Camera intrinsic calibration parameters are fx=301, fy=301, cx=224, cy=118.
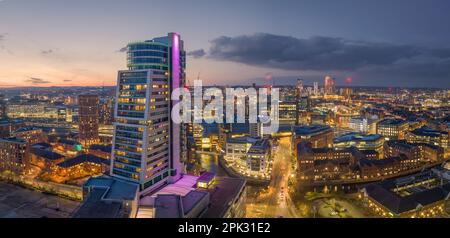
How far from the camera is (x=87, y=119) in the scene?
77.2 ft

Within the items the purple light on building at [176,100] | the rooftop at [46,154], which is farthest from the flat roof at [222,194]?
the rooftop at [46,154]

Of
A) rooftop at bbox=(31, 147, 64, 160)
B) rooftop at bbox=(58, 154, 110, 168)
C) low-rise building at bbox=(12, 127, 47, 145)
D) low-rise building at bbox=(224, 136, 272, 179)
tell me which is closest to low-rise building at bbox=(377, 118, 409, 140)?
low-rise building at bbox=(224, 136, 272, 179)

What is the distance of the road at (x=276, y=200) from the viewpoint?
38.4 ft

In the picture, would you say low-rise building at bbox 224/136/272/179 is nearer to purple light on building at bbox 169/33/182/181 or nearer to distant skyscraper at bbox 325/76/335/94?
purple light on building at bbox 169/33/182/181

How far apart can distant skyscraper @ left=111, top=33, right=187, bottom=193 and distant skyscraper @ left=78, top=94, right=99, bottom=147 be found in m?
13.5

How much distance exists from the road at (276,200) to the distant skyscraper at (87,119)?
1449cm

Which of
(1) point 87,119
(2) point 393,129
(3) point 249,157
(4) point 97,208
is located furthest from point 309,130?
(4) point 97,208

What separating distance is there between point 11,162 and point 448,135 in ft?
95.0

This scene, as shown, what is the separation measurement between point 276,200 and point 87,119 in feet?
55.9

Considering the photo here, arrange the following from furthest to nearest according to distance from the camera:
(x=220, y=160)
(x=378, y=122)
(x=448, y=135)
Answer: (x=378, y=122) < (x=448, y=135) < (x=220, y=160)
